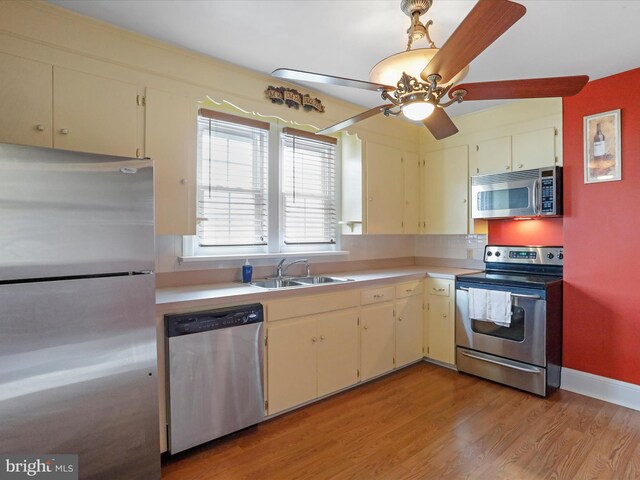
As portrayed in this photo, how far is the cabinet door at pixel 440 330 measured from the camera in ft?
10.9

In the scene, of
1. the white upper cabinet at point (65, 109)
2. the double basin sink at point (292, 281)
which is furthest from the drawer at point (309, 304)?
the white upper cabinet at point (65, 109)

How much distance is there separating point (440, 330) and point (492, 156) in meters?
1.76

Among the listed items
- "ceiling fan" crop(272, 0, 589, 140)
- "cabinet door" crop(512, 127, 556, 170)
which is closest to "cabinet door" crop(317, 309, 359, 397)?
"ceiling fan" crop(272, 0, 589, 140)

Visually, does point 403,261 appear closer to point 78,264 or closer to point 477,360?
point 477,360

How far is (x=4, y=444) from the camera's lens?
1.41 metres

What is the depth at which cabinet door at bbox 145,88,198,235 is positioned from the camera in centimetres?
219

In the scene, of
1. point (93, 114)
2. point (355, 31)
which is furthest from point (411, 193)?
point (93, 114)

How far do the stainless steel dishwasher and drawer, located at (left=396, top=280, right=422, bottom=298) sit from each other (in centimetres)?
147

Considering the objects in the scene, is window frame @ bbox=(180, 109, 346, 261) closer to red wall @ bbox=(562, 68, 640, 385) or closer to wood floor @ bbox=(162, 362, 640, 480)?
wood floor @ bbox=(162, 362, 640, 480)

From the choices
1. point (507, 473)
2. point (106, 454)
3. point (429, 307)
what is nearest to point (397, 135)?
point (429, 307)

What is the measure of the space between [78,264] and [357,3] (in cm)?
186

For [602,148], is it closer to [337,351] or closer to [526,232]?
[526,232]

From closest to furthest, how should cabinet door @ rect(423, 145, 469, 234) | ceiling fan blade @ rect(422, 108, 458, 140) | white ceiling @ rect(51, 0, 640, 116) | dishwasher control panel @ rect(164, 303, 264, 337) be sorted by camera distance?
ceiling fan blade @ rect(422, 108, 458, 140)
white ceiling @ rect(51, 0, 640, 116)
dishwasher control panel @ rect(164, 303, 264, 337)
cabinet door @ rect(423, 145, 469, 234)

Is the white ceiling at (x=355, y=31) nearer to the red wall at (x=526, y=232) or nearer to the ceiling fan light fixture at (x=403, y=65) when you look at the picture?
the ceiling fan light fixture at (x=403, y=65)
